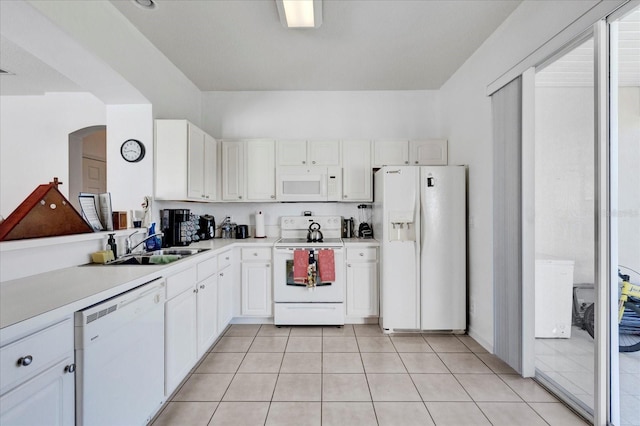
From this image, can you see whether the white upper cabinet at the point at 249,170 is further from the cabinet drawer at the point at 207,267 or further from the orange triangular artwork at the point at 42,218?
the orange triangular artwork at the point at 42,218

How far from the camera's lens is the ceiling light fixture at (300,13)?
2139 millimetres

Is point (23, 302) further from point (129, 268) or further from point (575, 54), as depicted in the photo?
point (575, 54)

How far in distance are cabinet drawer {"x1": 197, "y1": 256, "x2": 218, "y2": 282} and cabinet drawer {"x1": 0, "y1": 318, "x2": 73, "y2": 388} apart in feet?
4.24

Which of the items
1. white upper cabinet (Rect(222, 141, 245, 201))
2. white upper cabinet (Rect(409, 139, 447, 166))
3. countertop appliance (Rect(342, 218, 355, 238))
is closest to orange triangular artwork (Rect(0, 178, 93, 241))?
white upper cabinet (Rect(222, 141, 245, 201))

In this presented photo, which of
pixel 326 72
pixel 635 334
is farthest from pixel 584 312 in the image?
pixel 326 72

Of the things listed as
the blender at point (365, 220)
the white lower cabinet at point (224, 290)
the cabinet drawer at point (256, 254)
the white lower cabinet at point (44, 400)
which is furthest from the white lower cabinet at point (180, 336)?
the blender at point (365, 220)

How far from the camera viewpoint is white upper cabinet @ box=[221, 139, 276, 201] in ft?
12.4

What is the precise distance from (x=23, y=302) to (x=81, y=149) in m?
3.77

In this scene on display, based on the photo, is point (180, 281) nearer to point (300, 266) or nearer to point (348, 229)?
point (300, 266)

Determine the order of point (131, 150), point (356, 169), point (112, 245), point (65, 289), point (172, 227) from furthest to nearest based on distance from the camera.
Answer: point (356, 169)
point (172, 227)
point (131, 150)
point (112, 245)
point (65, 289)

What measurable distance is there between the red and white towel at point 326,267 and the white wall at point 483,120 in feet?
4.72

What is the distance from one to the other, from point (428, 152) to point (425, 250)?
4.34 ft

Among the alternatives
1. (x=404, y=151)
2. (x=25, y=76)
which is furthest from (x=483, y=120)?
(x=25, y=76)

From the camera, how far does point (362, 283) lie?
3.42 meters
